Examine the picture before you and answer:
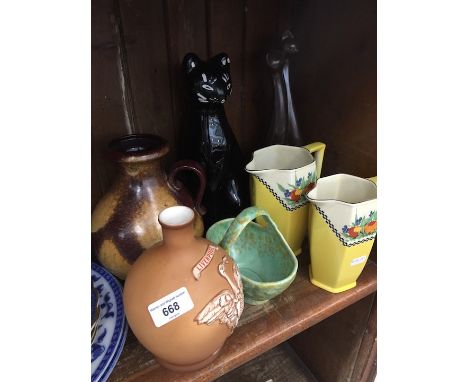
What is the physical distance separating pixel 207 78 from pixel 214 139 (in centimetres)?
10

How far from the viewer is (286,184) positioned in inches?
20.4

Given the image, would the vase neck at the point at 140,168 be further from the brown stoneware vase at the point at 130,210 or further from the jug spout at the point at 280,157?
the jug spout at the point at 280,157

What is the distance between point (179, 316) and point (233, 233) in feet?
0.42

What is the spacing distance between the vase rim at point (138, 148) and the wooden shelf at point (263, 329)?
0.78 ft

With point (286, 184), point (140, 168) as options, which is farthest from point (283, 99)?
point (140, 168)

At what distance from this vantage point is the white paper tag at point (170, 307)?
0.35m

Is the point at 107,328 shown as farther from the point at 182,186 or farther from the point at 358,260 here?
the point at 358,260

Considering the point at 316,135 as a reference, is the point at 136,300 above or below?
below

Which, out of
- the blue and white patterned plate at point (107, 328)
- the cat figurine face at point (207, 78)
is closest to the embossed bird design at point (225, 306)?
the blue and white patterned plate at point (107, 328)

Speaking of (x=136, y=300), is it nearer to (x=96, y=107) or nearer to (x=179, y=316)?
(x=179, y=316)

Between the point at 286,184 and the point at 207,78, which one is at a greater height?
the point at 207,78

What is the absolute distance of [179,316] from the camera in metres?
0.35

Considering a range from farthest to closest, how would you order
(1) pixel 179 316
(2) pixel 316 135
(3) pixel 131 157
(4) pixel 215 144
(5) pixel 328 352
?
(5) pixel 328 352 → (2) pixel 316 135 → (4) pixel 215 144 → (3) pixel 131 157 → (1) pixel 179 316

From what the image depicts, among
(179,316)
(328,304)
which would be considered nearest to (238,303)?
(179,316)
